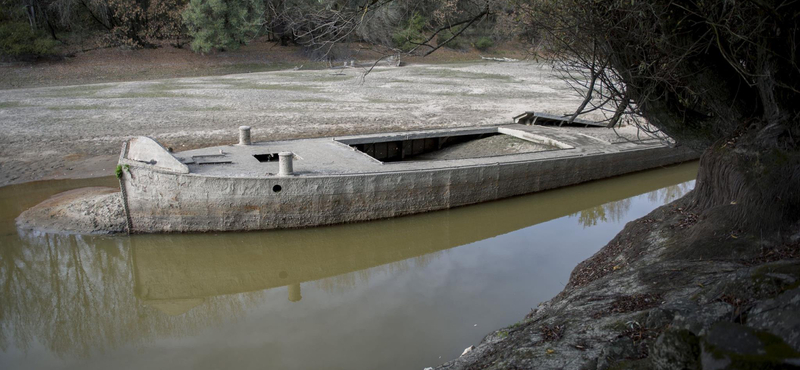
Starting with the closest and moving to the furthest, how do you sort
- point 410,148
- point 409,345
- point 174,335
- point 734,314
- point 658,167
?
point 734,314 → point 409,345 → point 174,335 → point 410,148 → point 658,167

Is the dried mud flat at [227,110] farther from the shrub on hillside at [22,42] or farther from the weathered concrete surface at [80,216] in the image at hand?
the shrub on hillside at [22,42]

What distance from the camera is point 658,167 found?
55.8 feet

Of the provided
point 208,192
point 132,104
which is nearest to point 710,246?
point 208,192

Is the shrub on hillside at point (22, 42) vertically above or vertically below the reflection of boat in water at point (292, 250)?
above

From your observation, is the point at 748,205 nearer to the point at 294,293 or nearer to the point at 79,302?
the point at 294,293

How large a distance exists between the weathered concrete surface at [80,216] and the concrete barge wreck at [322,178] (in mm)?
514

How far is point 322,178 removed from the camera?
11.2 m

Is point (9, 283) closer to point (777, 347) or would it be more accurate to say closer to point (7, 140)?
point (7, 140)

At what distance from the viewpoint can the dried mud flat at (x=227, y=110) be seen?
15922 mm

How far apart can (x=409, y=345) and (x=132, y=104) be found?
17.3 metres

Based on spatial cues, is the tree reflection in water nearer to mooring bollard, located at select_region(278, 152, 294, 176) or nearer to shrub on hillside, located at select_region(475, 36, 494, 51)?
mooring bollard, located at select_region(278, 152, 294, 176)

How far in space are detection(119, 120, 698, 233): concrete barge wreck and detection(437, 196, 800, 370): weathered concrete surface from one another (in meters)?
2.57

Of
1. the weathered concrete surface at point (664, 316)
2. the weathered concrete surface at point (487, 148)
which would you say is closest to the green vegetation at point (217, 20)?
the weathered concrete surface at point (487, 148)

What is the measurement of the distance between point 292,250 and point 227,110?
1130cm
